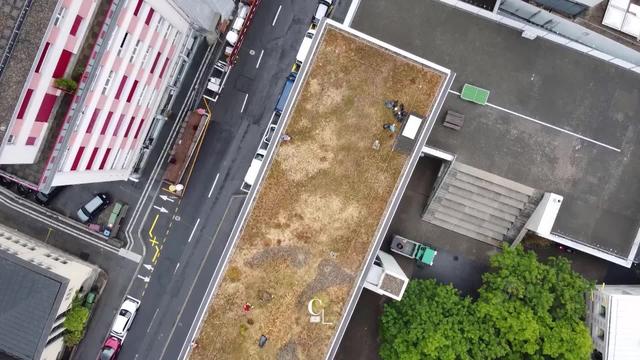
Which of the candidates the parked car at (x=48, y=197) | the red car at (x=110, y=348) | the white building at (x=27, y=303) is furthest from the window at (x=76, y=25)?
the red car at (x=110, y=348)

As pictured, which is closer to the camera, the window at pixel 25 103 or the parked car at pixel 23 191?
the window at pixel 25 103

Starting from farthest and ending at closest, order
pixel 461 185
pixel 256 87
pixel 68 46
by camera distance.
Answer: pixel 256 87 → pixel 461 185 → pixel 68 46

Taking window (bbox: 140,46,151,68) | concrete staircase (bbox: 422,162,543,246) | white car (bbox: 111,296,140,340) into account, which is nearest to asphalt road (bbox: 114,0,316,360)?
white car (bbox: 111,296,140,340)

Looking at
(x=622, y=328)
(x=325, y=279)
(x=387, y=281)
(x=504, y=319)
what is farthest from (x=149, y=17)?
(x=622, y=328)

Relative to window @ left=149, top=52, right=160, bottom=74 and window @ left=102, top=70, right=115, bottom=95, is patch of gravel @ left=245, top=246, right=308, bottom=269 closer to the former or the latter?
window @ left=102, top=70, right=115, bottom=95

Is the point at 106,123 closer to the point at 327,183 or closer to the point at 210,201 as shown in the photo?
the point at 210,201

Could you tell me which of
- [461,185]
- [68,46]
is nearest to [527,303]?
[461,185]

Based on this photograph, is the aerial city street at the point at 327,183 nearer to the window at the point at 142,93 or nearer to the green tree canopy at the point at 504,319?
the green tree canopy at the point at 504,319

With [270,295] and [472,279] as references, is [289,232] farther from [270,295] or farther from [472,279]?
[472,279]
